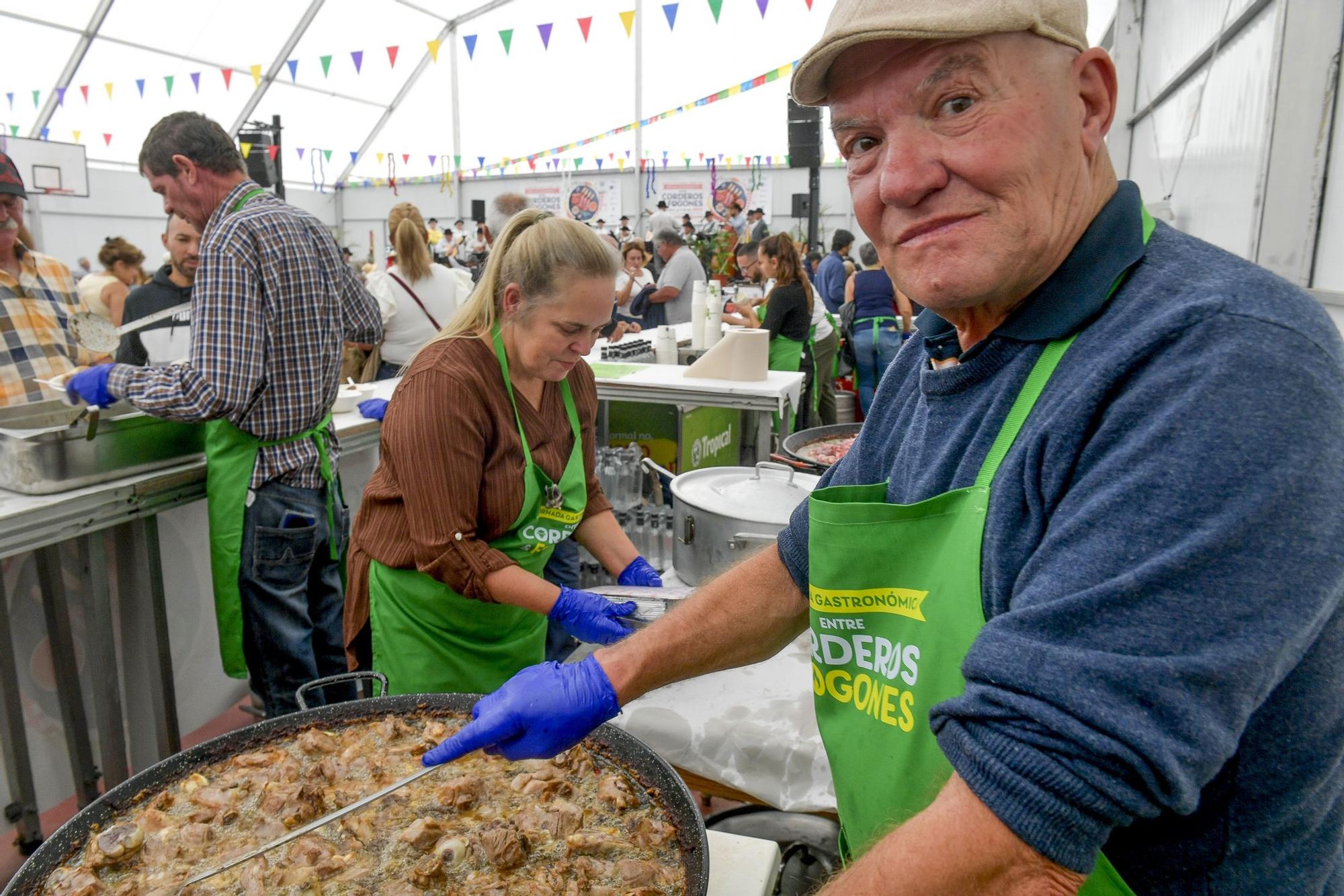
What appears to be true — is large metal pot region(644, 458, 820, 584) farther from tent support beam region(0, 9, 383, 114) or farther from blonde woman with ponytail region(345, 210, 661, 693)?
tent support beam region(0, 9, 383, 114)

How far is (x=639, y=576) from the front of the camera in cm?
251

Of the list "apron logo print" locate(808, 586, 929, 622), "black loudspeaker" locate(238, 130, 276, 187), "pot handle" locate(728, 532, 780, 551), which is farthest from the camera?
"black loudspeaker" locate(238, 130, 276, 187)

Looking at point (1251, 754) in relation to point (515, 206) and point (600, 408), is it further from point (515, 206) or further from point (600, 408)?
point (515, 206)

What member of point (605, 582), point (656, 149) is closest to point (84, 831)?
point (605, 582)

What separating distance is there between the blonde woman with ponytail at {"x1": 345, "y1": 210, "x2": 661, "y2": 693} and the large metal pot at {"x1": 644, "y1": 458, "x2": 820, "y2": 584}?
361mm

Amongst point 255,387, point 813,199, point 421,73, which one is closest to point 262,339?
point 255,387

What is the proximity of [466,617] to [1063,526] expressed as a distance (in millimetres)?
1763

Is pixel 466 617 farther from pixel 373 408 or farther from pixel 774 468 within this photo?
pixel 373 408

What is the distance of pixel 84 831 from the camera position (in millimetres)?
1306

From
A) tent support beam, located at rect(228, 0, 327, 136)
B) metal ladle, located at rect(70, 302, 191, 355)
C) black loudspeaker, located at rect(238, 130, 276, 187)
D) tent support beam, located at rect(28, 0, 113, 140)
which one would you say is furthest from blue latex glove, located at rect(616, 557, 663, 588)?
tent support beam, located at rect(228, 0, 327, 136)

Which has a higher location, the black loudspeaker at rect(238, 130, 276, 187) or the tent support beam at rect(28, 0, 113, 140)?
the tent support beam at rect(28, 0, 113, 140)

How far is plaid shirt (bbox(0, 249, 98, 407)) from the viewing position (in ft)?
11.2

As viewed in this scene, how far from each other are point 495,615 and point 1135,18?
271 inches

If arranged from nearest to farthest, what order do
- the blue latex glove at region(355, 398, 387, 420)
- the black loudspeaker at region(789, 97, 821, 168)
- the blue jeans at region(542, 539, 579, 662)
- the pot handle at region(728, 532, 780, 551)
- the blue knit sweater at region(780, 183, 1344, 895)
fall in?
the blue knit sweater at region(780, 183, 1344, 895) < the pot handle at region(728, 532, 780, 551) < the blue jeans at region(542, 539, 579, 662) < the blue latex glove at region(355, 398, 387, 420) < the black loudspeaker at region(789, 97, 821, 168)
